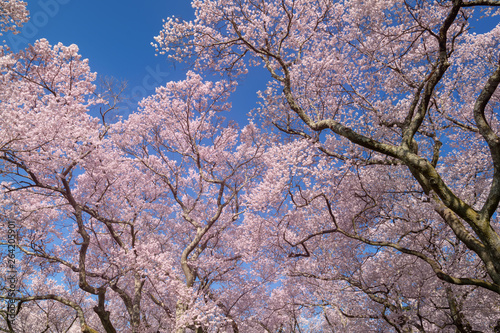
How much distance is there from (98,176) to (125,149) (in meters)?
2.71

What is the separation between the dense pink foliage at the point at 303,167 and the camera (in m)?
7.76

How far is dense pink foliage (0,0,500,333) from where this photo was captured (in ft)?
25.5

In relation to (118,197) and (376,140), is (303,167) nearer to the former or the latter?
(376,140)

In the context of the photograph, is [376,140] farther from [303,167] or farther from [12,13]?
[12,13]

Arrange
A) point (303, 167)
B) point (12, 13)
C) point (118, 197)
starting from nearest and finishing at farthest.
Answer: point (12, 13)
point (303, 167)
point (118, 197)

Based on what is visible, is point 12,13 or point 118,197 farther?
point 118,197

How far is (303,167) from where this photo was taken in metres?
10.3

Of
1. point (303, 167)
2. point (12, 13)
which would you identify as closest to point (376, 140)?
point (303, 167)

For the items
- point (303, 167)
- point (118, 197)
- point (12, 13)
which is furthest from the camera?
point (118, 197)

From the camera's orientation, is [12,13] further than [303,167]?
No

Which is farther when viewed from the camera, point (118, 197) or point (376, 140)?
point (118, 197)

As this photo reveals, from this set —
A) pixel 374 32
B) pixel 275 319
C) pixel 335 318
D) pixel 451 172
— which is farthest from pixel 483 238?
pixel 335 318

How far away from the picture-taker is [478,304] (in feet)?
34.3

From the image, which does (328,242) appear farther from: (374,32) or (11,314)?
(11,314)
